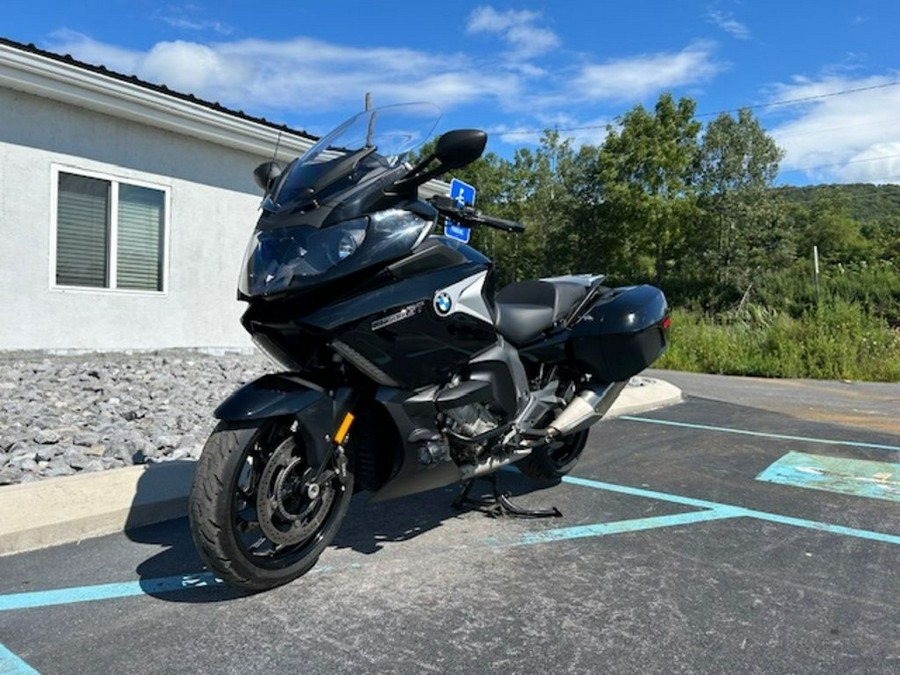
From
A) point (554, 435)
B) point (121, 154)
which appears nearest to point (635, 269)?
point (121, 154)

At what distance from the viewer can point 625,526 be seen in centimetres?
391

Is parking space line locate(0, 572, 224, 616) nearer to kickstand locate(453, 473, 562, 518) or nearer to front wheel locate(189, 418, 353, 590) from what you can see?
front wheel locate(189, 418, 353, 590)

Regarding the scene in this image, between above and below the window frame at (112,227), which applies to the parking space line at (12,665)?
below

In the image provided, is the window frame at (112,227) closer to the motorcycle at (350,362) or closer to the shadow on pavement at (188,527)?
the shadow on pavement at (188,527)

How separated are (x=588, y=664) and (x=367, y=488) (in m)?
1.24

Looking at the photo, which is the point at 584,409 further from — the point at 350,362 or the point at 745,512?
the point at 350,362

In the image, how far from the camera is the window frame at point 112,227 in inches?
312

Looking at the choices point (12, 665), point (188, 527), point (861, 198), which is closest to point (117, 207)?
point (188, 527)

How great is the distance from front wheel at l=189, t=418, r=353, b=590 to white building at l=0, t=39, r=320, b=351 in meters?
6.11

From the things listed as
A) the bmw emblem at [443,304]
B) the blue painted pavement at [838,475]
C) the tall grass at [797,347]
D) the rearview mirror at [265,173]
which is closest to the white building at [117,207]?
the rearview mirror at [265,173]

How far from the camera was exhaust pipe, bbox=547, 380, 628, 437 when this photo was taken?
3973mm

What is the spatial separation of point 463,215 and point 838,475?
3.57 m

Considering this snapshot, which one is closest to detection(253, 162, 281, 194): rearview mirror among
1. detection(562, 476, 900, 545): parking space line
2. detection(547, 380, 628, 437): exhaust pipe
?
detection(547, 380, 628, 437): exhaust pipe

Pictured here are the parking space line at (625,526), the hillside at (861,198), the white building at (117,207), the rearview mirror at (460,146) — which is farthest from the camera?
the hillside at (861,198)
